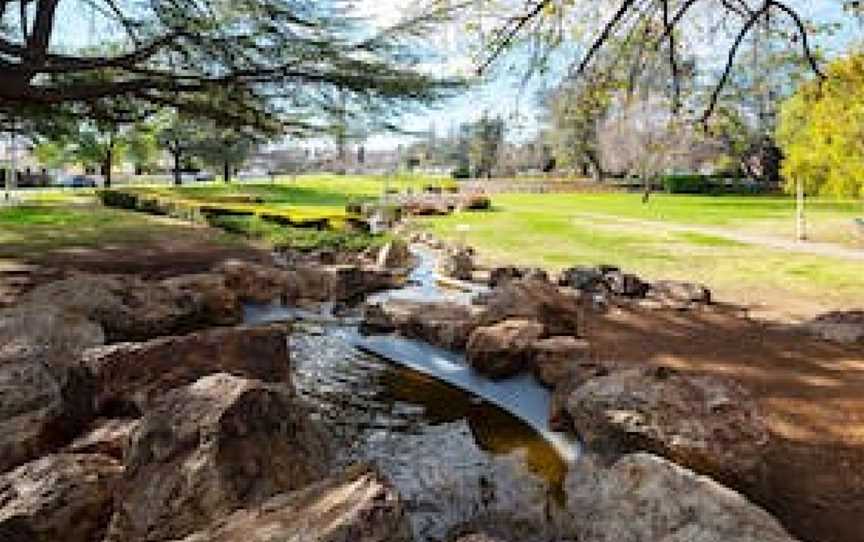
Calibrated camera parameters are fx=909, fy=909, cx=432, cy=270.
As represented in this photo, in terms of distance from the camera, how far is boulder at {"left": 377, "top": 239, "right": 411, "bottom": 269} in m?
20.8

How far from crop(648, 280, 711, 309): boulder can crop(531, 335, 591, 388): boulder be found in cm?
562

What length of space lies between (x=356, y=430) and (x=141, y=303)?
16.4ft

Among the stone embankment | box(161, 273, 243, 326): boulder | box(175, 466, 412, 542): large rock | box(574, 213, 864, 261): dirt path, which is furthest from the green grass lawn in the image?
box(175, 466, 412, 542): large rock

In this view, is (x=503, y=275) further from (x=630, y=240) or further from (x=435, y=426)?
(x=630, y=240)

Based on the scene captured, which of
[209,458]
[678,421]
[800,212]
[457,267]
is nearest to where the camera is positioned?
[209,458]

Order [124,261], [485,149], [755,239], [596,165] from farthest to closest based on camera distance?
[485,149] → [596,165] → [755,239] → [124,261]

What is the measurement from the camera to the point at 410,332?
12844 mm

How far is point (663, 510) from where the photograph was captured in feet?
18.1

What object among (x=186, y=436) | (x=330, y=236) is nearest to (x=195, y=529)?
(x=186, y=436)

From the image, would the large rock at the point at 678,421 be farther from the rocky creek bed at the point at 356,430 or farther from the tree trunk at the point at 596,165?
the tree trunk at the point at 596,165

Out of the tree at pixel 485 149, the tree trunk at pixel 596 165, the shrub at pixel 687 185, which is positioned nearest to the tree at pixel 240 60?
the shrub at pixel 687 185

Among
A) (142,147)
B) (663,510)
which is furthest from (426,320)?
(142,147)

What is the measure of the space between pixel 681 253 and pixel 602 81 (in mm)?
14298

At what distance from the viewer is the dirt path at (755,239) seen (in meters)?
24.8
